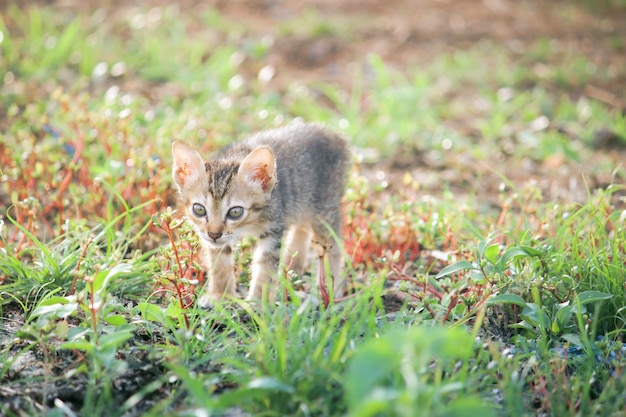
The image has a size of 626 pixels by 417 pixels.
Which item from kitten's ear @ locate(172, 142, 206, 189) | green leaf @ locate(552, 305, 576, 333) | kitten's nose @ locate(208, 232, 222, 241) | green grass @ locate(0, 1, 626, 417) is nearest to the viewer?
green grass @ locate(0, 1, 626, 417)

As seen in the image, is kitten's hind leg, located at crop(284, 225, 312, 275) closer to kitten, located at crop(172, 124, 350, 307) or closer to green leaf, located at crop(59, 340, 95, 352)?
kitten, located at crop(172, 124, 350, 307)

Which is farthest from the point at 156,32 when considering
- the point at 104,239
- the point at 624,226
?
the point at 624,226

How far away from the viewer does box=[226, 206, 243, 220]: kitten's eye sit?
4.17 m

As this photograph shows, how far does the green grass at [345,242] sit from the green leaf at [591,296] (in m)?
0.02

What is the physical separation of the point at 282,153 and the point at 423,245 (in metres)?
1.19

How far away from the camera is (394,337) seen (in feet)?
8.59

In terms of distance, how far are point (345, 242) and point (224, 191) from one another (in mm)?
1200

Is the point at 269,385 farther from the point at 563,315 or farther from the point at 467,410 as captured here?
the point at 563,315

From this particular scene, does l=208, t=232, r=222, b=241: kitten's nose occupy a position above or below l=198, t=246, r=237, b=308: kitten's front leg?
above

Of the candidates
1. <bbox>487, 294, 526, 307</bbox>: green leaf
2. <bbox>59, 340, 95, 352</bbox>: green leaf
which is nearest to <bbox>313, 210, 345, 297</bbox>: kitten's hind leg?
<bbox>487, 294, 526, 307</bbox>: green leaf

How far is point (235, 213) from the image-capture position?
4.18 meters

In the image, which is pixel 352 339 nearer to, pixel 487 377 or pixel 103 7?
pixel 487 377

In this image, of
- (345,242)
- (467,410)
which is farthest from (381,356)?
(345,242)

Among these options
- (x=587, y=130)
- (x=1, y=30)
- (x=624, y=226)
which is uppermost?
(x=1, y=30)
